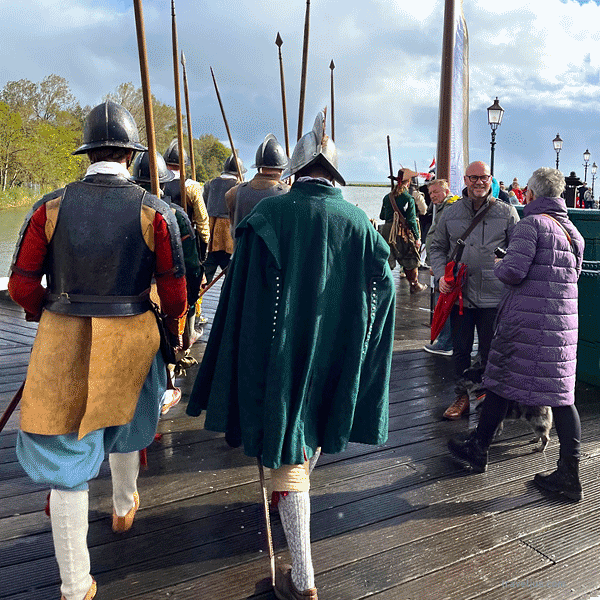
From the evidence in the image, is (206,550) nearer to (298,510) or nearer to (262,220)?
(298,510)

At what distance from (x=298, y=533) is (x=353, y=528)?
626mm

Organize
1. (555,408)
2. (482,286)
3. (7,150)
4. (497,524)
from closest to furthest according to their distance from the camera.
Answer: (497,524) < (555,408) < (482,286) < (7,150)

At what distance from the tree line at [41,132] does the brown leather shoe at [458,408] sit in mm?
39571

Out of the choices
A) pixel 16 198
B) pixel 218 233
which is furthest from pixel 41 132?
pixel 218 233

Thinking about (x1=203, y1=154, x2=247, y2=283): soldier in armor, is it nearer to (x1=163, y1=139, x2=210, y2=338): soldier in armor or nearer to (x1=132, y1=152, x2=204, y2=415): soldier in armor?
(x1=163, y1=139, x2=210, y2=338): soldier in armor

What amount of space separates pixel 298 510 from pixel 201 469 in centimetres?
121

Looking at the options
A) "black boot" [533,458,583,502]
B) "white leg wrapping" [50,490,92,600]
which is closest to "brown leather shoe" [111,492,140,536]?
"white leg wrapping" [50,490,92,600]

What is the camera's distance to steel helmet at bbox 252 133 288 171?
495cm

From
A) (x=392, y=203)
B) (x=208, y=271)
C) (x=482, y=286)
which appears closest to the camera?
(x=482, y=286)

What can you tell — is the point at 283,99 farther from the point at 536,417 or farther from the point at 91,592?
the point at 91,592

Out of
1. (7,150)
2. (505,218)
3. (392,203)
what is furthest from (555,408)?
(7,150)

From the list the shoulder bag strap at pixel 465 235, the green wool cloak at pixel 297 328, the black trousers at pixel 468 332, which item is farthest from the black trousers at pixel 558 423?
the green wool cloak at pixel 297 328

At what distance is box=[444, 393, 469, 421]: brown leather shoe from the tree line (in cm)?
3957

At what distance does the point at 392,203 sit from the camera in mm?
8219
